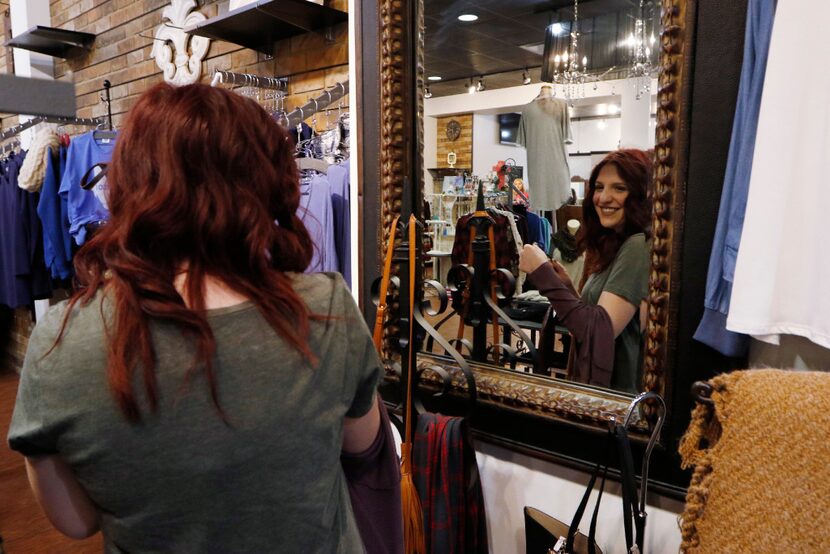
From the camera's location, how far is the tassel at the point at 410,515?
1.35 m

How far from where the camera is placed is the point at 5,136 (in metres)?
3.28

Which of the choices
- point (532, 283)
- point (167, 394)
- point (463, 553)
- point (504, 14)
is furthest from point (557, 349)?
point (167, 394)

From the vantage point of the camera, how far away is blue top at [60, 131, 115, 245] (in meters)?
2.73

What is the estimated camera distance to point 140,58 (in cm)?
314

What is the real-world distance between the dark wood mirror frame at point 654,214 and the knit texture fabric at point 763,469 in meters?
0.40

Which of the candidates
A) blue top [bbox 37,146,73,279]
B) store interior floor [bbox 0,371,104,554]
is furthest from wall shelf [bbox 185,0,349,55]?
store interior floor [bbox 0,371,104,554]

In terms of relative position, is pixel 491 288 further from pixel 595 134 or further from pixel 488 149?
pixel 595 134

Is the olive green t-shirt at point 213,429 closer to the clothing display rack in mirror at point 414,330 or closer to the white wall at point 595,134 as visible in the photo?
the clothing display rack in mirror at point 414,330

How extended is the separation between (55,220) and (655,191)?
9.50 ft

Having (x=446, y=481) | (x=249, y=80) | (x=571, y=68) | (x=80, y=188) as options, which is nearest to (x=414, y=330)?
(x=446, y=481)

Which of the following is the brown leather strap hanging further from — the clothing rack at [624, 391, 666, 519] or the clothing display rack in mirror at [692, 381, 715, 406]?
the clothing display rack in mirror at [692, 381, 715, 406]

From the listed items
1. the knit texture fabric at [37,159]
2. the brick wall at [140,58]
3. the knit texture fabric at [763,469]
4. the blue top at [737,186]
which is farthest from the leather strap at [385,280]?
the knit texture fabric at [37,159]

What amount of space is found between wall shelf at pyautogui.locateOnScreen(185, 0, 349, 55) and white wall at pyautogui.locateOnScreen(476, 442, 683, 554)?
1518mm

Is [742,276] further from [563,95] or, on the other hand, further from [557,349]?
[563,95]
